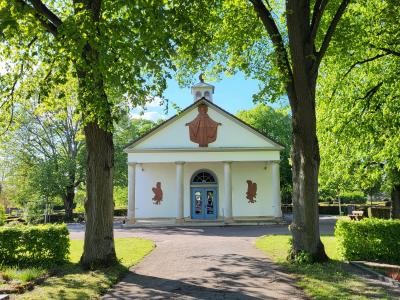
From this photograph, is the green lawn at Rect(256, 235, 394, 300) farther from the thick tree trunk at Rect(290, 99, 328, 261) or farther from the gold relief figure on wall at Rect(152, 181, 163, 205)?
the gold relief figure on wall at Rect(152, 181, 163, 205)

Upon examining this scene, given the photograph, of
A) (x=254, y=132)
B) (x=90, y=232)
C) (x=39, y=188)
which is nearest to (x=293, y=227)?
(x=90, y=232)

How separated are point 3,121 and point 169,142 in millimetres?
19215

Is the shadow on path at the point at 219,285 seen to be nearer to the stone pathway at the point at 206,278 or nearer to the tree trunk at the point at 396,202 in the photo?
the stone pathway at the point at 206,278

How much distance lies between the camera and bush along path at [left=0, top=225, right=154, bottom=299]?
877cm

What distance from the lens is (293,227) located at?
1210cm

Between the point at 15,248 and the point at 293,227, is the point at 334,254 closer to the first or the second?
the point at 293,227

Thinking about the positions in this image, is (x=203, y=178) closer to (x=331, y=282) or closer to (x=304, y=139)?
(x=304, y=139)

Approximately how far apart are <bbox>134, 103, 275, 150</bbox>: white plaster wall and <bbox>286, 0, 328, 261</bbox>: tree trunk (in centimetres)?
1986

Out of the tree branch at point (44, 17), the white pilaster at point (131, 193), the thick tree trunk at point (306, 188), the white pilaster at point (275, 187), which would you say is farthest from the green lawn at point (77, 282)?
the white pilaster at point (275, 187)

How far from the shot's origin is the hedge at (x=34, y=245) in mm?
12484

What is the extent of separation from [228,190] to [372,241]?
60.2 ft

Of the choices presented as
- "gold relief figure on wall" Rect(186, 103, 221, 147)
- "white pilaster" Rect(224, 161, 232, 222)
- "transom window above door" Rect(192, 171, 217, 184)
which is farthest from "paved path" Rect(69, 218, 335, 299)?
"transom window above door" Rect(192, 171, 217, 184)

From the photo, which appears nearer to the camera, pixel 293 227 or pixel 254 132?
→ pixel 293 227

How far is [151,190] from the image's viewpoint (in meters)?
33.7
